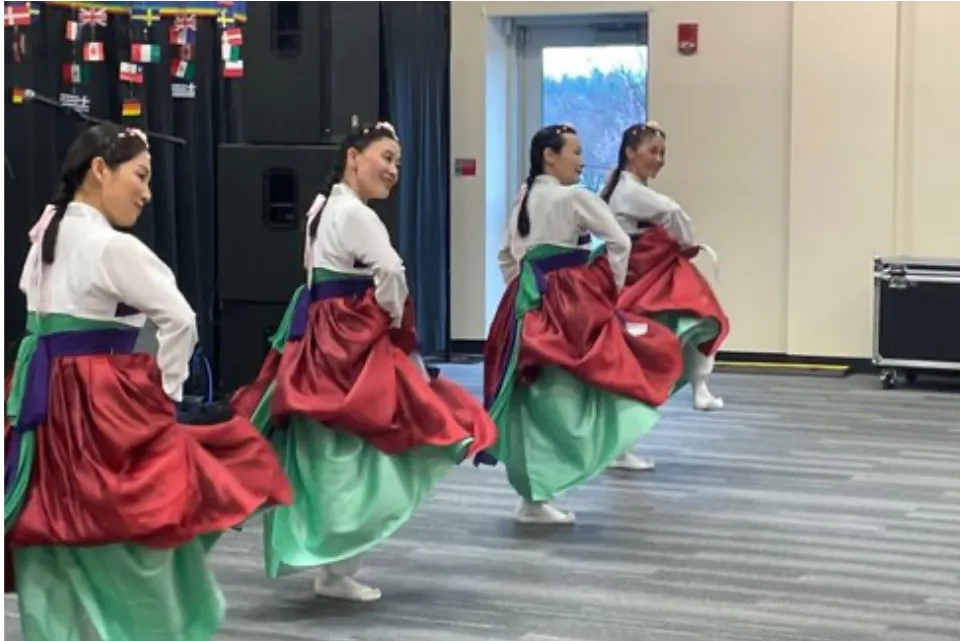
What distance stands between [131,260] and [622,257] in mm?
2462

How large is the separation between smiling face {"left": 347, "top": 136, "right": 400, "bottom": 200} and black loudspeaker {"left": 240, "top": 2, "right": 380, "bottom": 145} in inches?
49.9

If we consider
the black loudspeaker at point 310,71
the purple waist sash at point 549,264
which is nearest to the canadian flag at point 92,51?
the black loudspeaker at point 310,71

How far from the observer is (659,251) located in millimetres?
6188

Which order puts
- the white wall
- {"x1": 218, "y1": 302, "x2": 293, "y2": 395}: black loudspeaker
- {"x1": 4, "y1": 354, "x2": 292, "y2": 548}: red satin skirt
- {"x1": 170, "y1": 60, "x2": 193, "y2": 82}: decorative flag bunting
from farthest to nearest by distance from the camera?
1. the white wall
2. {"x1": 170, "y1": 60, "x2": 193, "y2": 82}: decorative flag bunting
3. {"x1": 218, "y1": 302, "x2": 293, "y2": 395}: black loudspeaker
4. {"x1": 4, "y1": 354, "x2": 292, "y2": 548}: red satin skirt

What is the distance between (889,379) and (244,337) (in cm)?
410

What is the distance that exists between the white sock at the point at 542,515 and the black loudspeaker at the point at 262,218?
45.6 inches

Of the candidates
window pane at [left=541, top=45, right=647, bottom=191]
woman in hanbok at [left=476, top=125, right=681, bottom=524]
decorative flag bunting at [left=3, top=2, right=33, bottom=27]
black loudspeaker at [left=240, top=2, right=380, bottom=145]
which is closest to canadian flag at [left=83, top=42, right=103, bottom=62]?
decorative flag bunting at [left=3, top=2, right=33, bottom=27]

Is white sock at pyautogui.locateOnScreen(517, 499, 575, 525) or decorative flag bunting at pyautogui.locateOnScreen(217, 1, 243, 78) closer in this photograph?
white sock at pyautogui.locateOnScreen(517, 499, 575, 525)

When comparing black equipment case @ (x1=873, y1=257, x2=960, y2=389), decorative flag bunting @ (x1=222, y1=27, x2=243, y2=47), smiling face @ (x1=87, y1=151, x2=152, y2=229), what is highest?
decorative flag bunting @ (x1=222, y1=27, x2=243, y2=47)

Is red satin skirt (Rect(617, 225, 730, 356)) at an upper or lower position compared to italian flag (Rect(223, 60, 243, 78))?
lower

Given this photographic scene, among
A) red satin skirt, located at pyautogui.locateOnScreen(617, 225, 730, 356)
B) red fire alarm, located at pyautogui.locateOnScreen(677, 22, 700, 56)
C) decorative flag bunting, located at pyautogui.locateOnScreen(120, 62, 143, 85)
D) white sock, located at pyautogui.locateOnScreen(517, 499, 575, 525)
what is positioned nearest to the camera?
white sock, located at pyautogui.locateOnScreen(517, 499, 575, 525)

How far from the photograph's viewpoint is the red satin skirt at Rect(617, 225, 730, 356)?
6004 millimetres

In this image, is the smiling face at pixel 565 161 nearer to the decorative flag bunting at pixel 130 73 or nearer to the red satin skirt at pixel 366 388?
the red satin skirt at pixel 366 388

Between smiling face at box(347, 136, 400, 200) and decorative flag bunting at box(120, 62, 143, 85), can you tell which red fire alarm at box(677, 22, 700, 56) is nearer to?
decorative flag bunting at box(120, 62, 143, 85)
